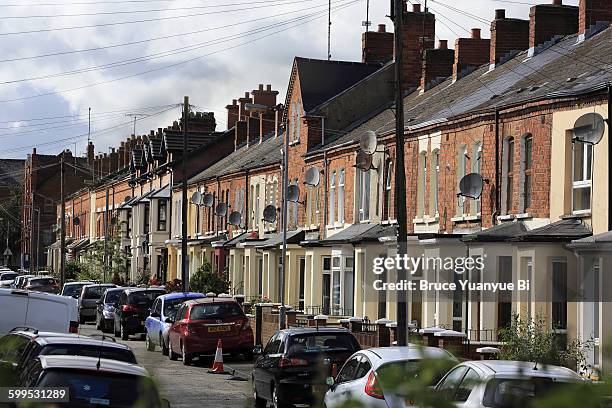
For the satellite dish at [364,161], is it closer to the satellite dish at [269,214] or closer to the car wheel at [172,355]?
the car wheel at [172,355]

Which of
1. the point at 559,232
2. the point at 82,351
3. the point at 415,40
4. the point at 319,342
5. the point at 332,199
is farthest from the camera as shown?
the point at 415,40

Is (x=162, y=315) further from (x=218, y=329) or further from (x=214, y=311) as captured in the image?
(x=218, y=329)

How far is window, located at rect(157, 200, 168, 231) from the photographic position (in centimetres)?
7531

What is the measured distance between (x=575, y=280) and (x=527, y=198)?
3294mm

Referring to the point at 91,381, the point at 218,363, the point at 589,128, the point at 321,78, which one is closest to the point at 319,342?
the point at 589,128

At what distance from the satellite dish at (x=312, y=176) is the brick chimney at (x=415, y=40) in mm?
5655

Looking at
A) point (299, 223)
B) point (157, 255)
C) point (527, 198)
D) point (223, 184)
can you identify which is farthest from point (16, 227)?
point (527, 198)

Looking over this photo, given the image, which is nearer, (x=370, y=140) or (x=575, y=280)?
(x=575, y=280)

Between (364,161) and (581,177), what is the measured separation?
12.5 metres

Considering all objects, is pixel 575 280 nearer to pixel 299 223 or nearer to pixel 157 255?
pixel 299 223

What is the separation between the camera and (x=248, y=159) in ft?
201

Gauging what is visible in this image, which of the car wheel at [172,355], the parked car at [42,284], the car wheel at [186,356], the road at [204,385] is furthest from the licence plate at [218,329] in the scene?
the parked car at [42,284]

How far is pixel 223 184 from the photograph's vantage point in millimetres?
61500

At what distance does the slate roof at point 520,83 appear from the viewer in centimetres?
2838
